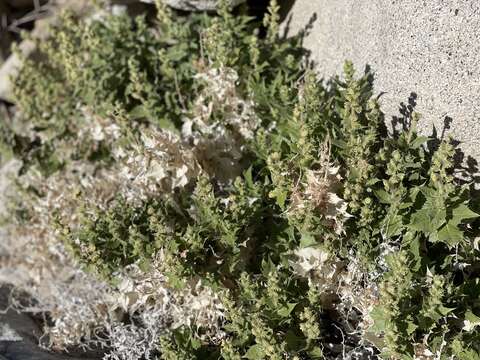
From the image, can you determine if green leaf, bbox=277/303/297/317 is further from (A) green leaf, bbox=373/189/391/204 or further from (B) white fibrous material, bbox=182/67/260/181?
(B) white fibrous material, bbox=182/67/260/181

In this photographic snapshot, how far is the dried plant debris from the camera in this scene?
2.79 m

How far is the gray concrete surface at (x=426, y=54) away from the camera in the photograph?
2.89 meters

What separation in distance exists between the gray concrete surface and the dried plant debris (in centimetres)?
13

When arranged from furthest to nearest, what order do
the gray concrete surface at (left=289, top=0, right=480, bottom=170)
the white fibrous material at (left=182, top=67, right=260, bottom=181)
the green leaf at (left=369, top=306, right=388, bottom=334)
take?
the white fibrous material at (left=182, top=67, right=260, bottom=181) < the gray concrete surface at (left=289, top=0, right=480, bottom=170) < the green leaf at (left=369, top=306, right=388, bottom=334)

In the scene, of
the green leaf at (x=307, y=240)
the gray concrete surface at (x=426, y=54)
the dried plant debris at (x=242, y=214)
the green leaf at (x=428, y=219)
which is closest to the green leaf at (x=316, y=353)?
the dried plant debris at (x=242, y=214)

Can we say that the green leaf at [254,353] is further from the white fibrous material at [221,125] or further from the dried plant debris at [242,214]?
the white fibrous material at [221,125]

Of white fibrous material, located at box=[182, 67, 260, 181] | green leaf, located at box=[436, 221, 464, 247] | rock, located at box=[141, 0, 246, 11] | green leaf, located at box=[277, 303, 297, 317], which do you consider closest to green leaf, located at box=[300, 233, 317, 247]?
green leaf, located at box=[277, 303, 297, 317]

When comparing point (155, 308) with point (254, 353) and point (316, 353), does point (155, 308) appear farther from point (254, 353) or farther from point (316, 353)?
point (316, 353)

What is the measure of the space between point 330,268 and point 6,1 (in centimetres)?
419

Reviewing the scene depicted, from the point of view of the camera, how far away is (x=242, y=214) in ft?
9.94

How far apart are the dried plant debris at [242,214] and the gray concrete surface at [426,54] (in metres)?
0.13

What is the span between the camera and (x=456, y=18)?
2.88 meters

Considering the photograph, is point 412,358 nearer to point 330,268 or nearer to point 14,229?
point 330,268

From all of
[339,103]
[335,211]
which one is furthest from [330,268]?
[339,103]
